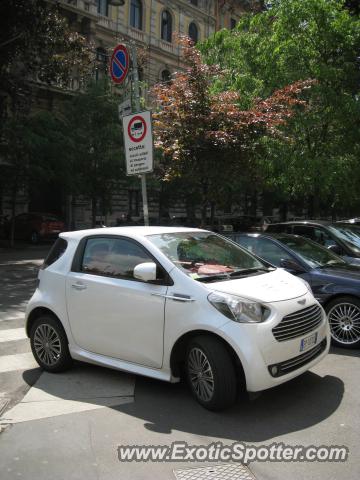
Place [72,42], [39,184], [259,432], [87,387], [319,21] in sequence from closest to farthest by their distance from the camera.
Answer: [259,432]
[87,387]
[319,21]
[72,42]
[39,184]

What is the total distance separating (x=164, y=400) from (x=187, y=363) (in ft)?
1.52

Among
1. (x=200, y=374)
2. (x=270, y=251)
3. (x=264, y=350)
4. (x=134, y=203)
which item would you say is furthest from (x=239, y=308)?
(x=134, y=203)

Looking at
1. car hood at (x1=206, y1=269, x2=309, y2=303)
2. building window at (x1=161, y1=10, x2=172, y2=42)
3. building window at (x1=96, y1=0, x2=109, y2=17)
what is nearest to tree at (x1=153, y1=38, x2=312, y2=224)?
car hood at (x1=206, y1=269, x2=309, y2=303)

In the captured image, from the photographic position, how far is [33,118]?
2150cm

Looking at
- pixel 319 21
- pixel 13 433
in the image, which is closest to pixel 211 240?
pixel 13 433

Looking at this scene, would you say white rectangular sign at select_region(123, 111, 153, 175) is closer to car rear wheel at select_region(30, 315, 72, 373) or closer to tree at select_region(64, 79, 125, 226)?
car rear wheel at select_region(30, 315, 72, 373)

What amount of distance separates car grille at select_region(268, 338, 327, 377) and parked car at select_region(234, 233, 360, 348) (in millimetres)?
1663

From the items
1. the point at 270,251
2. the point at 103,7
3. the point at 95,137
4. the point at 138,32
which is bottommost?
the point at 270,251

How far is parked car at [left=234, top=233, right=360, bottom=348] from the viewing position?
6.60m

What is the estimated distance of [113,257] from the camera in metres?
5.43

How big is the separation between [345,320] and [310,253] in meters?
1.41

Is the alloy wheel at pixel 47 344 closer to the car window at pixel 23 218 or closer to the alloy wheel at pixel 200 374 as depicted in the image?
the alloy wheel at pixel 200 374

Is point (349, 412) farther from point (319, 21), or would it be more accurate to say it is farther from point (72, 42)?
point (72, 42)

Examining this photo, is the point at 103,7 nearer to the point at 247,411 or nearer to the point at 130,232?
the point at 130,232
